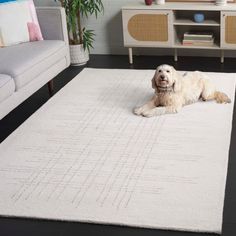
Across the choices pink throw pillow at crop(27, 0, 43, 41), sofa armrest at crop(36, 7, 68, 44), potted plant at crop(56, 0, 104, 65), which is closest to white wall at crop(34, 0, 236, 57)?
potted plant at crop(56, 0, 104, 65)

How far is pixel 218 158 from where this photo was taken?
2764 mm

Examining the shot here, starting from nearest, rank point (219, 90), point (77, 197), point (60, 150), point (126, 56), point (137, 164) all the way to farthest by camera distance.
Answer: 1. point (77, 197)
2. point (137, 164)
3. point (60, 150)
4. point (219, 90)
5. point (126, 56)

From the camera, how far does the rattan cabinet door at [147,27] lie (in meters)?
4.51

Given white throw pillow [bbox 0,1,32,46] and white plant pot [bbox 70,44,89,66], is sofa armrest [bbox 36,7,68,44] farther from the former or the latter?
Answer: white plant pot [bbox 70,44,89,66]

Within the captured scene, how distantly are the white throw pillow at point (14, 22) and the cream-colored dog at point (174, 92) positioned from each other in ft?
3.99

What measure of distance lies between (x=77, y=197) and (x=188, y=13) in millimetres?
2896

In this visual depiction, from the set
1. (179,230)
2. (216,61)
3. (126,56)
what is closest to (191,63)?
(216,61)

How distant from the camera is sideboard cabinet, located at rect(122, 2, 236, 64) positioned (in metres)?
4.38

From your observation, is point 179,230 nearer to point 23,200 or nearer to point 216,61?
point 23,200

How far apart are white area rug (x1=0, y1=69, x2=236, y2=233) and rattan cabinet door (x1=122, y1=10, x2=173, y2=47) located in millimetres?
901

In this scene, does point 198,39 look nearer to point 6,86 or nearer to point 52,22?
point 52,22

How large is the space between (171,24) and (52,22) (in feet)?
3.85

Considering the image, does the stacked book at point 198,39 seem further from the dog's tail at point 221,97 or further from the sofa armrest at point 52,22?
the sofa armrest at point 52,22

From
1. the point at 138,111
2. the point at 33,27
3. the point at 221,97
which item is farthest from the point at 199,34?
the point at 33,27
